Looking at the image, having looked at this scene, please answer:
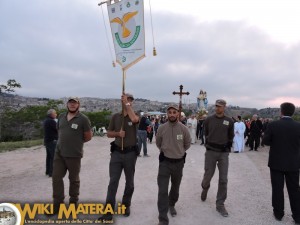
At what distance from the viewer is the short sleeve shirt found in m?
5.54

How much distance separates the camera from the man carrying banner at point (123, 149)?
5.36m

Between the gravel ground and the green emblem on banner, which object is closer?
the gravel ground

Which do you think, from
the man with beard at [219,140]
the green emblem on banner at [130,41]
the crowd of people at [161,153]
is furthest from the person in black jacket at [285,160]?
the green emblem on banner at [130,41]

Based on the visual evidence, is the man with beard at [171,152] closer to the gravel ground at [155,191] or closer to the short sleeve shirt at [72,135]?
the gravel ground at [155,191]

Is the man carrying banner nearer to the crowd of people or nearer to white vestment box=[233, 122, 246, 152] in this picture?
the crowd of people

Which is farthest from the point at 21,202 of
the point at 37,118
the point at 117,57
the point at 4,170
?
the point at 37,118

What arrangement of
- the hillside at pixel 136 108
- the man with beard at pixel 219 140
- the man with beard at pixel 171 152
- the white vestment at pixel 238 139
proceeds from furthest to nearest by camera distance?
1. the white vestment at pixel 238 139
2. the hillside at pixel 136 108
3. the man with beard at pixel 219 140
4. the man with beard at pixel 171 152

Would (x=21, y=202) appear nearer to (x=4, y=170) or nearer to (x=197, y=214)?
(x=197, y=214)

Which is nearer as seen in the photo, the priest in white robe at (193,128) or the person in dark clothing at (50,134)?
the person in dark clothing at (50,134)

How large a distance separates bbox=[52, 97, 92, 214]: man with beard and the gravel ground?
666 millimetres

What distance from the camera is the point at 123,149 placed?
17.8 ft

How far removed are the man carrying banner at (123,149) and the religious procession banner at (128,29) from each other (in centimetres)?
82

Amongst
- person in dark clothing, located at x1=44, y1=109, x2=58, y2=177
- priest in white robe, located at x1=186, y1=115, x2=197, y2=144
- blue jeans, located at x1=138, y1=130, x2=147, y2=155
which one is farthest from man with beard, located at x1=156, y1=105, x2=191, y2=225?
priest in white robe, located at x1=186, y1=115, x2=197, y2=144

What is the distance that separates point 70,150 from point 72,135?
10.4 inches
